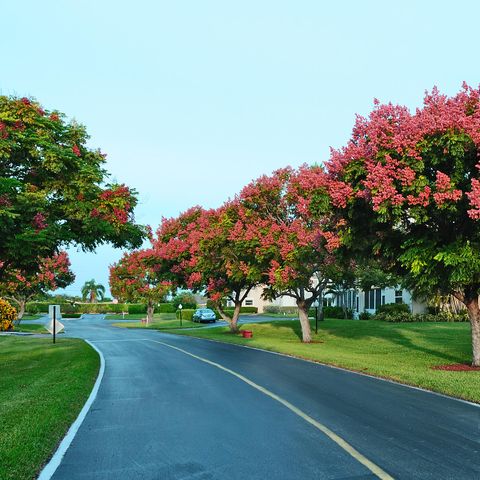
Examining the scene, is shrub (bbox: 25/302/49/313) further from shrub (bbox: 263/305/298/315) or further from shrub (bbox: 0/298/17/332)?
shrub (bbox: 0/298/17/332)

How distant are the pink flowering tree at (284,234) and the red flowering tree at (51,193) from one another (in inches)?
311

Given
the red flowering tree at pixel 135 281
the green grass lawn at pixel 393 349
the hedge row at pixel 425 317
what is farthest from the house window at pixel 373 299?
the red flowering tree at pixel 135 281

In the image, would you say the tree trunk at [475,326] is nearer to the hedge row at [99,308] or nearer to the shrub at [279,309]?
the shrub at [279,309]

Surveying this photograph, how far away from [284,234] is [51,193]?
12.3m

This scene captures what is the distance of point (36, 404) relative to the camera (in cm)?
1077

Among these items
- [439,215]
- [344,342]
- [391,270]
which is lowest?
[344,342]

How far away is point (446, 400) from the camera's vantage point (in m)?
11.0

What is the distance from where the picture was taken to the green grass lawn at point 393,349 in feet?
46.3

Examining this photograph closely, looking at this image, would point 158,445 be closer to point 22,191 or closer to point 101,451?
point 101,451

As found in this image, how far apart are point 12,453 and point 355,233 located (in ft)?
42.5

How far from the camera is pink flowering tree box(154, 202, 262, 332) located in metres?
31.9

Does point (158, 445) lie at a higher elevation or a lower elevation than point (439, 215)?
lower

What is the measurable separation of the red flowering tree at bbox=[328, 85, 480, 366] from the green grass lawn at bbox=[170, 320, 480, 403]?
8.93ft

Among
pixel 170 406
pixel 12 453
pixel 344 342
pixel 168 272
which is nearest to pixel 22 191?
pixel 170 406
